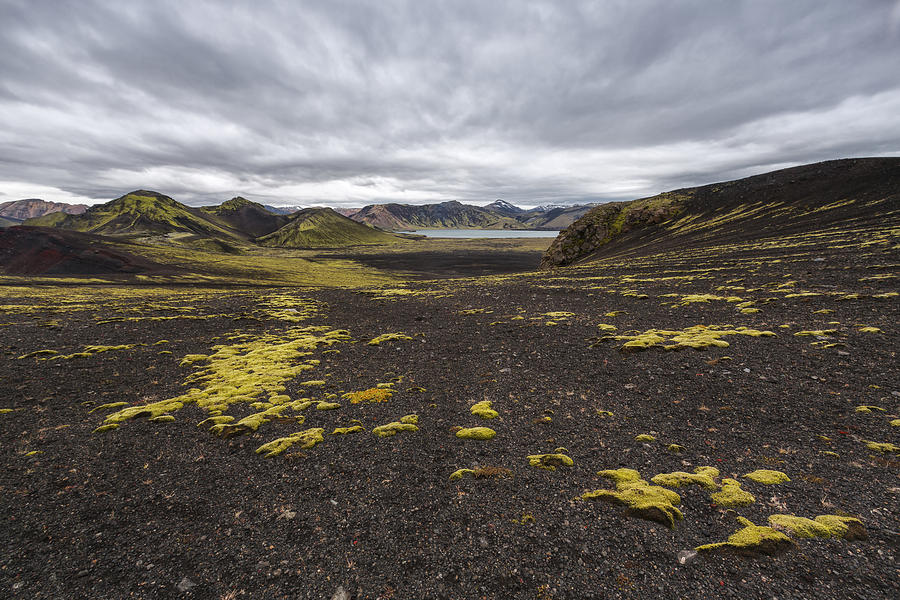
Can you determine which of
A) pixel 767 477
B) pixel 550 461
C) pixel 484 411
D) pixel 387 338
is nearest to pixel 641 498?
pixel 550 461

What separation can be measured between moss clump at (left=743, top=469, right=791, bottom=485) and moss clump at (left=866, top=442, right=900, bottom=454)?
10.5ft

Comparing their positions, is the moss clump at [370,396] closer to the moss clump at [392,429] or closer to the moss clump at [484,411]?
the moss clump at [392,429]

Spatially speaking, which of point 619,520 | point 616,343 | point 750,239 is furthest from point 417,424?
point 750,239

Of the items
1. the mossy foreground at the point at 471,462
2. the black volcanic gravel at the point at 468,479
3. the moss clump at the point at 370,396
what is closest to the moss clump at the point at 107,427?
the mossy foreground at the point at 471,462

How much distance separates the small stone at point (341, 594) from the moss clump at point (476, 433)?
592 centimetres

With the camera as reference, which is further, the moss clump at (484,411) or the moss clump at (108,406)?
the moss clump at (108,406)

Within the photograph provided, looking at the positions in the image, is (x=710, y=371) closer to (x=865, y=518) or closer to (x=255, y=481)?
(x=865, y=518)

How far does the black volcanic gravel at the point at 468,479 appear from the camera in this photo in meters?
6.68

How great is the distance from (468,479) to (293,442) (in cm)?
653

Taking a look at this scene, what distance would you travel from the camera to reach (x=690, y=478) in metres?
9.02

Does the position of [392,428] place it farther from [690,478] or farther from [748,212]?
[748,212]

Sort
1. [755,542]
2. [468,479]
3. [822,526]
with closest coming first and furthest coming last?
[755,542] → [822,526] → [468,479]

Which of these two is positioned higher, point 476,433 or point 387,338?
point 387,338

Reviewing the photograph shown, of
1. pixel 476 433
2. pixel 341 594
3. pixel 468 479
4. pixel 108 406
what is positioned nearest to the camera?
pixel 341 594
